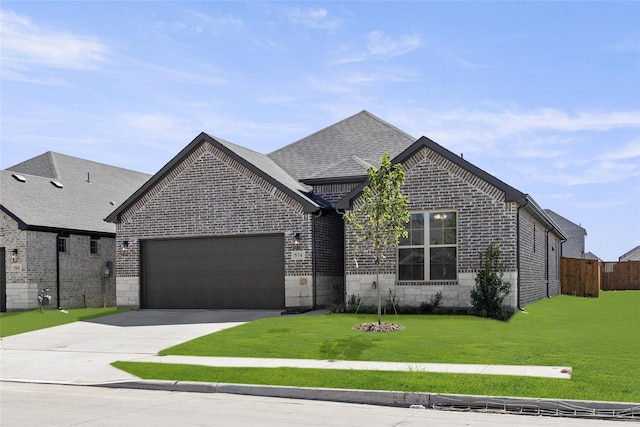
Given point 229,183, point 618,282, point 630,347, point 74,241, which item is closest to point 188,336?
point 229,183

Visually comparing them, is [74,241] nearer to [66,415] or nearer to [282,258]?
[282,258]

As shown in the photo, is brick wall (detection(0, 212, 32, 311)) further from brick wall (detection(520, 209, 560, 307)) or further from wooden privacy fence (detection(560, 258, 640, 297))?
wooden privacy fence (detection(560, 258, 640, 297))

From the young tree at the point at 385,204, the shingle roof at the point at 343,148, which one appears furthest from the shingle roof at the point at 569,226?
the young tree at the point at 385,204

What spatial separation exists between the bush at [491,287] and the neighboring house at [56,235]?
1827 cm

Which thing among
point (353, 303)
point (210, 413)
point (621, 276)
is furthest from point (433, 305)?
point (621, 276)

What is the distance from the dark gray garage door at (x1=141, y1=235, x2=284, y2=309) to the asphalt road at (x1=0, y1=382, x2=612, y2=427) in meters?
11.9

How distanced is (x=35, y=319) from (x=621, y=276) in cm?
3812

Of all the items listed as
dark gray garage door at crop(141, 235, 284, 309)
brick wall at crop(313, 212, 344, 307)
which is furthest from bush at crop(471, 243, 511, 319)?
dark gray garage door at crop(141, 235, 284, 309)

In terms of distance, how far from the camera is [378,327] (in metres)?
17.7

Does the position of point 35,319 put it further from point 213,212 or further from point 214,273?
point 213,212

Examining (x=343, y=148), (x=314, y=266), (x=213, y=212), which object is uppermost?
(x=343, y=148)

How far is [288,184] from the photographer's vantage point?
24.6 meters

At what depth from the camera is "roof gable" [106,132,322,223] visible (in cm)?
2352

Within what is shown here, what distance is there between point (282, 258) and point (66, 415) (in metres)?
14.2
